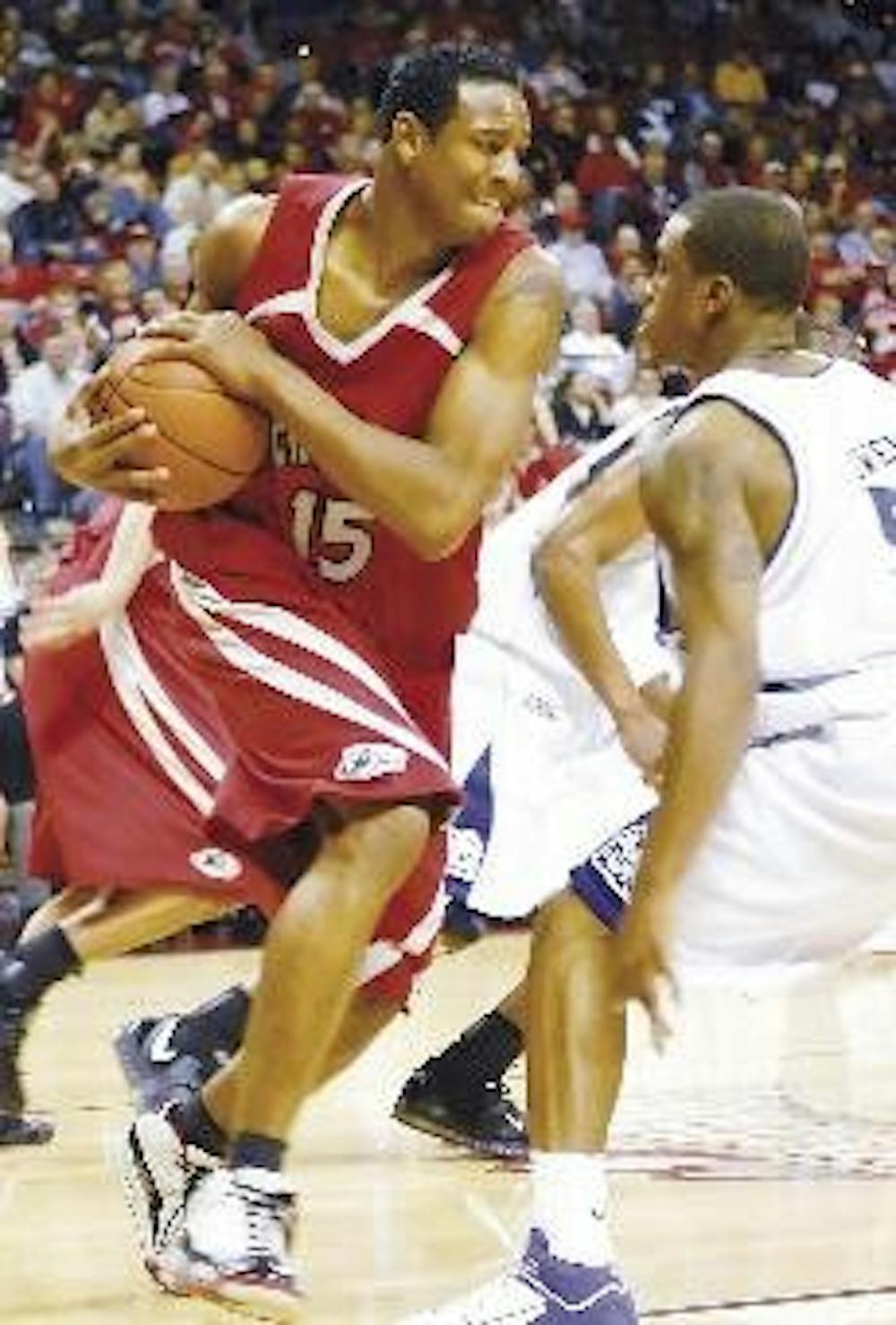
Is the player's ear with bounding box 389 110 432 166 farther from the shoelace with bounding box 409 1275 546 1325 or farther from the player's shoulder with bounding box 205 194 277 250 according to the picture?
the shoelace with bounding box 409 1275 546 1325

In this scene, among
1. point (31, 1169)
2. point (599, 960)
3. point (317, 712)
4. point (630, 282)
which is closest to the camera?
point (599, 960)

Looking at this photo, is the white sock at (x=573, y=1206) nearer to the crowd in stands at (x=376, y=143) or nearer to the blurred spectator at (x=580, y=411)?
the crowd in stands at (x=376, y=143)

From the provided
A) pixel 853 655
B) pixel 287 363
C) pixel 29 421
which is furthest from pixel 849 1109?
pixel 29 421

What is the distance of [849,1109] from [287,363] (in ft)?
7.75

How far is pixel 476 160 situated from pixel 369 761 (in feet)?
2.68

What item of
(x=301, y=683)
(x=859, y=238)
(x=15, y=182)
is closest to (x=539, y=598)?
(x=301, y=683)

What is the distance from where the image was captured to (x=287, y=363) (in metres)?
3.28

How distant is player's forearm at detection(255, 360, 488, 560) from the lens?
3180 mm

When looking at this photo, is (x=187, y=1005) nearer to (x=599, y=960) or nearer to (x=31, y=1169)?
(x=31, y=1169)

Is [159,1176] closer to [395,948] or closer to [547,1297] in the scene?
[395,948]

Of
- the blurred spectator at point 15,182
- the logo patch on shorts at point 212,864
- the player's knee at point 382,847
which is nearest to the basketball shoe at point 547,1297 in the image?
the player's knee at point 382,847

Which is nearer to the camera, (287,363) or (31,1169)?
(287,363)

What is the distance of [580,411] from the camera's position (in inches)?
442

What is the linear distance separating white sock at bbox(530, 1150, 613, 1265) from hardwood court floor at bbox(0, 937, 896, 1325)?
37 cm
